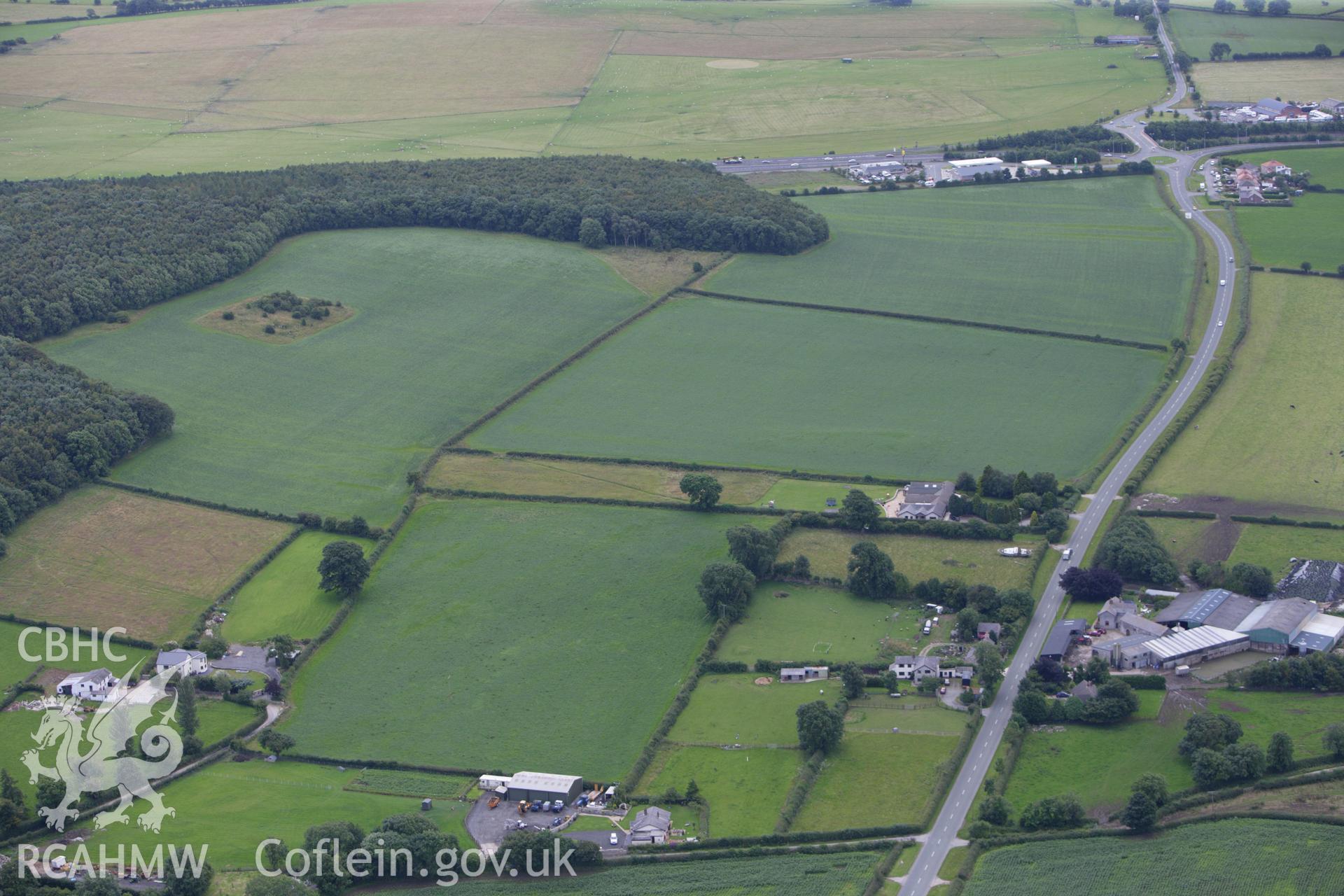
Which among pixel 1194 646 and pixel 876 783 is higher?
pixel 1194 646

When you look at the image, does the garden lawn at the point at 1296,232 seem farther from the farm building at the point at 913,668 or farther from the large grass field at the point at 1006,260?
the farm building at the point at 913,668

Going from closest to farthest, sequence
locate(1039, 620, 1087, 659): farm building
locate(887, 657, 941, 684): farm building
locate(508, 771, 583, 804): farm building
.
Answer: locate(508, 771, 583, 804): farm building < locate(887, 657, 941, 684): farm building < locate(1039, 620, 1087, 659): farm building

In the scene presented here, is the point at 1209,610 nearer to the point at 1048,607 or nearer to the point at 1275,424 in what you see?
the point at 1048,607

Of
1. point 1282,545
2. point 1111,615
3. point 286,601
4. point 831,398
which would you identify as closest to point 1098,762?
point 1111,615

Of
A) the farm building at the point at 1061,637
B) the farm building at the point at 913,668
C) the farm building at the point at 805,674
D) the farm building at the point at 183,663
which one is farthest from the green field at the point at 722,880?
the farm building at the point at 183,663

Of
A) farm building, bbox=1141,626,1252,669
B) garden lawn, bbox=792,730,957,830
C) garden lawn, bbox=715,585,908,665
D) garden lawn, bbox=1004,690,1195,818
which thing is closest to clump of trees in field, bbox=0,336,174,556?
garden lawn, bbox=715,585,908,665

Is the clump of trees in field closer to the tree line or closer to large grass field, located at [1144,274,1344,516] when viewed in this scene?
the tree line
